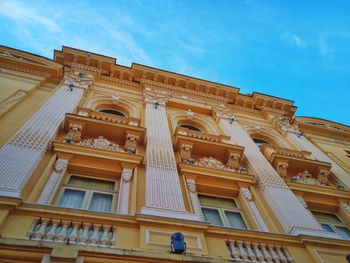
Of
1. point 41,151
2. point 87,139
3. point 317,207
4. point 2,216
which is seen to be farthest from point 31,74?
point 317,207

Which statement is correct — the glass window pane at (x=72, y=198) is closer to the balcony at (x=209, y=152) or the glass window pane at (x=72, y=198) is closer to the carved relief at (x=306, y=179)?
the balcony at (x=209, y=152)

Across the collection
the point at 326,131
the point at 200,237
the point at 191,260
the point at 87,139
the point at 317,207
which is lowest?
the point at 191,260

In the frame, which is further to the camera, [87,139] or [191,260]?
[87,139]

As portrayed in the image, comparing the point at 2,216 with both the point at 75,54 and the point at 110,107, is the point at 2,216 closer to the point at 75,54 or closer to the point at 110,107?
the point at 110,107

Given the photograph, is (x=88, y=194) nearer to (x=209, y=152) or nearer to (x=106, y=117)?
(x=106, y=117)

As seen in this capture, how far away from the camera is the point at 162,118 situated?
43.0 ft

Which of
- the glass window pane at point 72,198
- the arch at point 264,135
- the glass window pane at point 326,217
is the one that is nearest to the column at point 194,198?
the glass window pane at point 72,198

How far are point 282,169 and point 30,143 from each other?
9.63 metres

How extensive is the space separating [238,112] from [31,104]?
11.6 meters

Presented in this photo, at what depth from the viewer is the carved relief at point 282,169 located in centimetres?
1189

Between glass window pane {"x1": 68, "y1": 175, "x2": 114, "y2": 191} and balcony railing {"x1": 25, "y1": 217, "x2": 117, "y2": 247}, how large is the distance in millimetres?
2667

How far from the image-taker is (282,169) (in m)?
12.1

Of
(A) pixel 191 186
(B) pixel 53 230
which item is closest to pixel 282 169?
(A) pixel 191 186

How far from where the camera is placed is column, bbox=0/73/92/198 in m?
6.97
